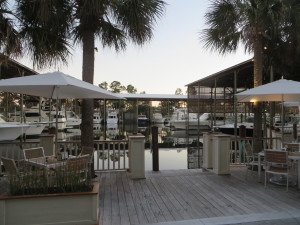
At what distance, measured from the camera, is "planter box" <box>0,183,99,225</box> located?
293cm

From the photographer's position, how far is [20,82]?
14.6 ft

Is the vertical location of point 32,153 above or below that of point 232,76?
below

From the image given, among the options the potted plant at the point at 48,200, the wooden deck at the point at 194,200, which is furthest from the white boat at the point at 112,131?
the potted plant at the point at 48,200

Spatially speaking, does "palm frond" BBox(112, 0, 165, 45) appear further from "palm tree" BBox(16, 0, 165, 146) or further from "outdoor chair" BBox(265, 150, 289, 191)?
"outdoor chair" BBox(265, 150, 289, 191)

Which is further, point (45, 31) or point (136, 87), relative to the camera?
point (136, 87)

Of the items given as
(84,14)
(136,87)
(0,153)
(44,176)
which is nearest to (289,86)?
(84,14)

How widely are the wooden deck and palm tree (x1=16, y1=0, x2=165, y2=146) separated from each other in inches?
70.7

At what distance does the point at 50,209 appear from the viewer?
3010 millimetres

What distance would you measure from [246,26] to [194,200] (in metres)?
4.86

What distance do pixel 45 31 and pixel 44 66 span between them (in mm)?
938

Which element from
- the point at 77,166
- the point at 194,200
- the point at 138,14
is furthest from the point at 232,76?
the point at 77,166

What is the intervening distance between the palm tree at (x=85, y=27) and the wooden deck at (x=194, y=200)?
5.90 feet

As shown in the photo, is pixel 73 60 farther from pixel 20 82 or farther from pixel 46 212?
pixel 46 212

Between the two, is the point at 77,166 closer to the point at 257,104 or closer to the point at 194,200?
the point at 194,200
